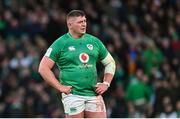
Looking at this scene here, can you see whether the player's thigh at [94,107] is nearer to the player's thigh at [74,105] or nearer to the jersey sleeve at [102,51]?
the player's thigh at [74,105]

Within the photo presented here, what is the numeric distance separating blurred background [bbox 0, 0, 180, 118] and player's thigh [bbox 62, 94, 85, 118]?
21.5 ft

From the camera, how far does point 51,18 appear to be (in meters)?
20.2

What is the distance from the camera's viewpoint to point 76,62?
9945 millimetres

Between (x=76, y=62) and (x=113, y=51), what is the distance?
8933mm

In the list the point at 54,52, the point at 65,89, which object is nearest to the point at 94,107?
the point at 65,89

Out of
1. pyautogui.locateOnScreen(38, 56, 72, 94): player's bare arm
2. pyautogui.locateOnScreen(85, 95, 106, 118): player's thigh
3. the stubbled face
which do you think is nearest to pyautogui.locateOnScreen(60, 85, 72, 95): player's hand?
pyautogui.locateOnScreen(38, 56, 72, 94): player's bare arm

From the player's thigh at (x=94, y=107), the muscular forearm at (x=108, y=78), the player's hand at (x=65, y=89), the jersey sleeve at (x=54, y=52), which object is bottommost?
the player's thigh at (x=94, y=107)

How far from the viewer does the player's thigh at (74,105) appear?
9930mm

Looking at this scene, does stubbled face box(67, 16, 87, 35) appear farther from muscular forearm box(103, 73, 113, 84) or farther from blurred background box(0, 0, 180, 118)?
blurred background box(0, 0, 180, 118)

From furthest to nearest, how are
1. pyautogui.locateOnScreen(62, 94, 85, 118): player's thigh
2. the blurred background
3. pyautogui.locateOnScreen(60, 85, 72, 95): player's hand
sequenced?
the blurred background → pyautogui.locateOnScreen(62, 94, 85, 118): player's thigh → pyautogui.locateOnScreen(60, 85, 72, 95): player's hand

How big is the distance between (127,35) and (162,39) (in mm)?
900

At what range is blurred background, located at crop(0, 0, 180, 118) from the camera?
682 inches

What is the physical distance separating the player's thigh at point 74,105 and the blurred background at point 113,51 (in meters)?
6.54

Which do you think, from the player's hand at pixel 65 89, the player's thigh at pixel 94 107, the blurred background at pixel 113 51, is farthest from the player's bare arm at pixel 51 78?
the blurred background at pixel 113 51
